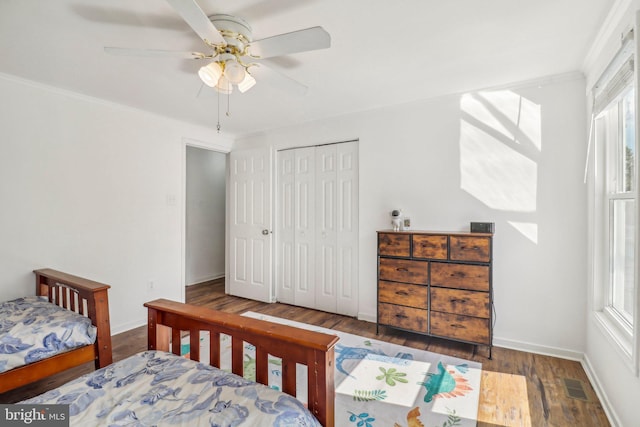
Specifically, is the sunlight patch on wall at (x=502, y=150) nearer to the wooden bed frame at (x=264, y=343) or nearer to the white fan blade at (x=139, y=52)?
the wooden bed frame at (x=264, y=343)

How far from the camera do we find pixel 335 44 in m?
2.03

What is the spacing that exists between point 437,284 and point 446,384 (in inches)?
31.9

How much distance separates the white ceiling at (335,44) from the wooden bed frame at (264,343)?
64.3 inches

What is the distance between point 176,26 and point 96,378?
1893mm

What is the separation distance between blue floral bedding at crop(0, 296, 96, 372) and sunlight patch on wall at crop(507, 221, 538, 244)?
3.45 m

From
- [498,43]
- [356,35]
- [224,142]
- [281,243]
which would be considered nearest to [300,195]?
[281,243]

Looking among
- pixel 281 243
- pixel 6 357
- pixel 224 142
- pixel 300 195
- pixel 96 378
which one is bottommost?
Answer: pixel 6 357

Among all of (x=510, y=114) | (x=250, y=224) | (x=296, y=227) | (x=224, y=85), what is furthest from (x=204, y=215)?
(x=510, y=114)

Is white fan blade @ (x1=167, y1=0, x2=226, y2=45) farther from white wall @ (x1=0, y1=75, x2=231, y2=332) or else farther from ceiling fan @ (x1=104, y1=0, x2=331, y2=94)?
white wall @ (x1=0, y1=75, x2=231, y2=332)

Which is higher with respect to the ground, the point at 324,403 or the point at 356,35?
the point at 356,35

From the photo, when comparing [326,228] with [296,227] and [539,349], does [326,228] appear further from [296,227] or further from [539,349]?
[539,349]

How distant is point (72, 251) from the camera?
2.87 m

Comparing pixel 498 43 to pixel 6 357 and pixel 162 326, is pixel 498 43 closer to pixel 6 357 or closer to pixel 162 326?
pixel 162 326

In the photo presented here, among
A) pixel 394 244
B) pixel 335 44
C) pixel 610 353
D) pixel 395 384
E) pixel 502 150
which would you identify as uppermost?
pixel 335 44
